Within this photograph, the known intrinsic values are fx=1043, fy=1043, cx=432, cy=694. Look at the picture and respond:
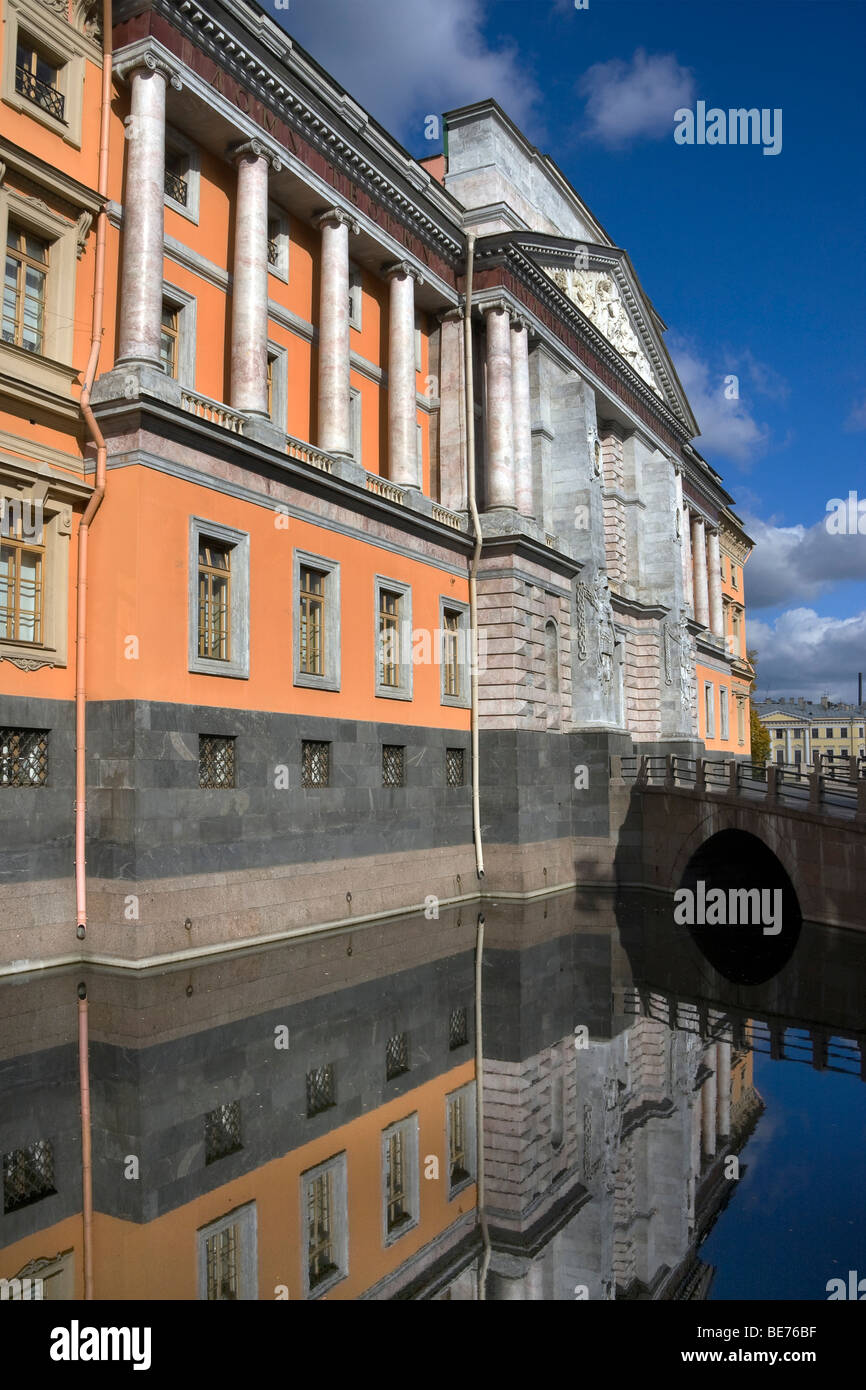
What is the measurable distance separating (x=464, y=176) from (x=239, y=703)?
18969 millimetres

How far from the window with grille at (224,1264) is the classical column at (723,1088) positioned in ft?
16.7

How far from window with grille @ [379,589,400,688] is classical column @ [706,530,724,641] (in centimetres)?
3277

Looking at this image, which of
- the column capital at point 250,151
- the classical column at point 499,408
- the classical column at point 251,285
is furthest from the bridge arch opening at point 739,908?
the column capital at point 250,151

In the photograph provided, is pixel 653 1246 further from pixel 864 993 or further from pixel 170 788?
pixel 170 788

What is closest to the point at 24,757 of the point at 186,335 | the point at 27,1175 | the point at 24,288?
the point at 24,288

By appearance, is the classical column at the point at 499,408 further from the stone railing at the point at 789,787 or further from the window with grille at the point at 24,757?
the window with grille at the point at 24,757

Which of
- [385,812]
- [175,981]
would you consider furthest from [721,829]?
[175,981]

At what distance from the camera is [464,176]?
2978 cm

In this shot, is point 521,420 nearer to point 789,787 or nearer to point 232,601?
point 789,787

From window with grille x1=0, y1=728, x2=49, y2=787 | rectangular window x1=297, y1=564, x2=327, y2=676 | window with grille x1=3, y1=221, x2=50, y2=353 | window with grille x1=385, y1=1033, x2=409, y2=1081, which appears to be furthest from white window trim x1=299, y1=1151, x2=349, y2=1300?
window with grille x1=3, y1=221, x2=50, y2=353

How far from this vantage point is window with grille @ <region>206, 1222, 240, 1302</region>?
6.44 meters

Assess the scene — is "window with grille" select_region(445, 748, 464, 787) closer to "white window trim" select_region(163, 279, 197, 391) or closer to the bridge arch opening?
the bridge arch opening

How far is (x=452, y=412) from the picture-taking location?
28.7 m

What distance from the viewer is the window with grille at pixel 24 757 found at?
623 inches
